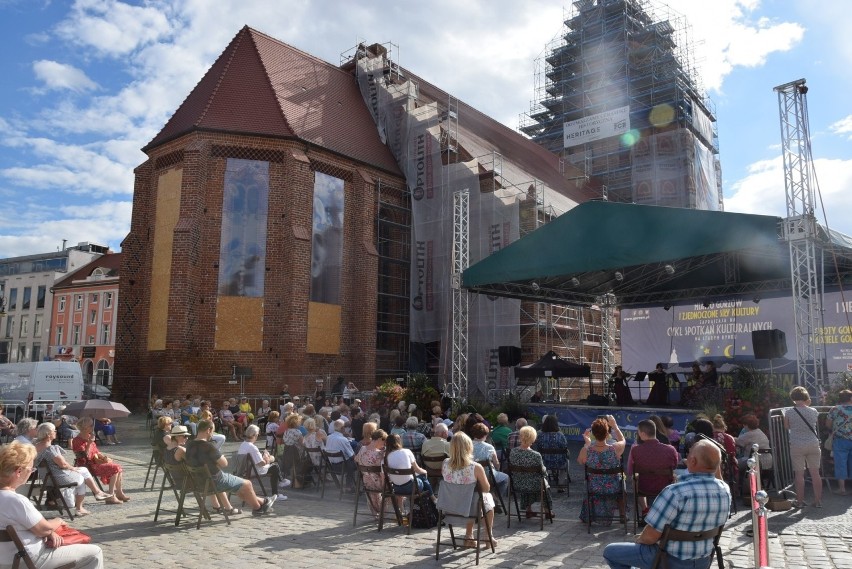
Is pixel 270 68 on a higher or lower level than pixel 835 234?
higher

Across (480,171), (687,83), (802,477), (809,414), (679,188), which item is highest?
(687,83)

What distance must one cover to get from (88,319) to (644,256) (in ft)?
151

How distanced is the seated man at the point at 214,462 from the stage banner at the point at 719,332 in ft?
47.1

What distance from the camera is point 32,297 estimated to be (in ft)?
188

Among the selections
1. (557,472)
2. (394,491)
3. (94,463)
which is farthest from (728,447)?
(94,463)

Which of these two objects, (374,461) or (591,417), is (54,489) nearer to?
(374,461)

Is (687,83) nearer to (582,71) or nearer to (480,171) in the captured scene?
(582,71)

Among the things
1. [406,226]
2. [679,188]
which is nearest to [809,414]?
[406,226]

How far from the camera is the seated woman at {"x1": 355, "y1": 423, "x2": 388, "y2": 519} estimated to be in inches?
316

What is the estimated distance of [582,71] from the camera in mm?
41344

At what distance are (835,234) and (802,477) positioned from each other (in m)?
6.00

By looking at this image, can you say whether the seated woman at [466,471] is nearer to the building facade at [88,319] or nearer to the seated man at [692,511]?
the seated man at [692,511]

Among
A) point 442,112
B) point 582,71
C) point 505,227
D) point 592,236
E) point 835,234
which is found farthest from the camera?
point 582,71

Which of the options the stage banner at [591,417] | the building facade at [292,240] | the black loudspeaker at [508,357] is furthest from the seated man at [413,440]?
the building facade at [292,240]
